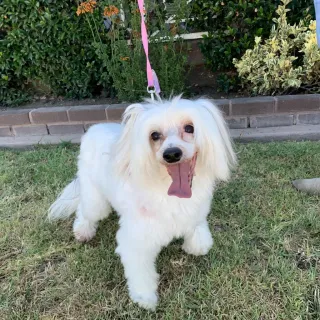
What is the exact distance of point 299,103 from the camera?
362 centimetres

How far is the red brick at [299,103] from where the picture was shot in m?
3.59

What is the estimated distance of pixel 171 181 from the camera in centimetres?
167

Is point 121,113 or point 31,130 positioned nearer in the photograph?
point 121,113

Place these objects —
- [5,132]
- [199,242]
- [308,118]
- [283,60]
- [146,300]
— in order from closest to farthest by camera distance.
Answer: [146,300] < [199,242] < [283,60] < [308,118] < [5,132]

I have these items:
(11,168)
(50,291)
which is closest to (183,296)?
(50,291)

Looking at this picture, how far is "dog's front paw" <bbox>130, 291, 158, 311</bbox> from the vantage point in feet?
5.88

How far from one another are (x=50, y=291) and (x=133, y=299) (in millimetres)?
491

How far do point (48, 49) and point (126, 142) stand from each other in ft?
9.68

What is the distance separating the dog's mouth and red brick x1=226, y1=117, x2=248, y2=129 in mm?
2282

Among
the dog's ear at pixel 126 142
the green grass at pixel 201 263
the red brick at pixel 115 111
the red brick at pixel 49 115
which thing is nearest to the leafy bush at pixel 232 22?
the red brick at pixel 115 111

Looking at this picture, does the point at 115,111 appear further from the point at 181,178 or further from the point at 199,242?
the point at 181,178

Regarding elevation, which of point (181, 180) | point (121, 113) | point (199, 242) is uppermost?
point (181, 180)

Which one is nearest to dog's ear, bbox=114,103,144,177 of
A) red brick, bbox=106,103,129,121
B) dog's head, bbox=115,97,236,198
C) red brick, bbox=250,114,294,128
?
dog's head, bbox=115,97,236,198

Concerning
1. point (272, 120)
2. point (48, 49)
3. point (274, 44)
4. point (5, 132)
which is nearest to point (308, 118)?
point (272, 120)
